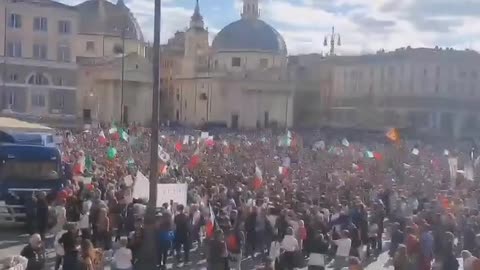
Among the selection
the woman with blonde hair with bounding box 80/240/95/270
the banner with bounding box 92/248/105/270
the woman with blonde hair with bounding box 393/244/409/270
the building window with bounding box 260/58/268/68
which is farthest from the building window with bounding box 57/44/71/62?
the woman with blonde hair with bounding box 393/244/409/270

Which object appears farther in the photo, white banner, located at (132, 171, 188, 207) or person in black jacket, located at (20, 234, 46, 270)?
white banner, located at (132, 171, 188, 207)

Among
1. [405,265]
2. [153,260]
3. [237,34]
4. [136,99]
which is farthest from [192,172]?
[237,34]

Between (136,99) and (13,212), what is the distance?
66.2 m

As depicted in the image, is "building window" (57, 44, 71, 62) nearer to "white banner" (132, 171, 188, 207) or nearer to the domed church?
the domed church

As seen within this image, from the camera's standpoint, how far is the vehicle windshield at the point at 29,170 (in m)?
21.5

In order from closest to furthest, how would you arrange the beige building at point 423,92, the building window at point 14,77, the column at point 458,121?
the building window at point 14,77 < the column at point 458,121 < the beige building at point 423,92

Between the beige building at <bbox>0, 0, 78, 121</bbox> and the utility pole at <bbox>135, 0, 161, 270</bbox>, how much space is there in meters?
52.9

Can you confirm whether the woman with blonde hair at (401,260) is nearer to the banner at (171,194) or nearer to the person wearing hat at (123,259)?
the person wearing hat at (123,259)

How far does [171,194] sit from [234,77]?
6982 centimetres

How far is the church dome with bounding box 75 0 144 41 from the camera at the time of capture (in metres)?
88.9

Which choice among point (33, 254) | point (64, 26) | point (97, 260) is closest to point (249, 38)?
A: point (64, 26)

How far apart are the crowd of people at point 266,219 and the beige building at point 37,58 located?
3964 centimetres

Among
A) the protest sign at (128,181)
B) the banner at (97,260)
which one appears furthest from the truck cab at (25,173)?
the banner at (97,260)

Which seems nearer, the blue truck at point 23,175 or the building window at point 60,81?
the blue truck at point 23,175
